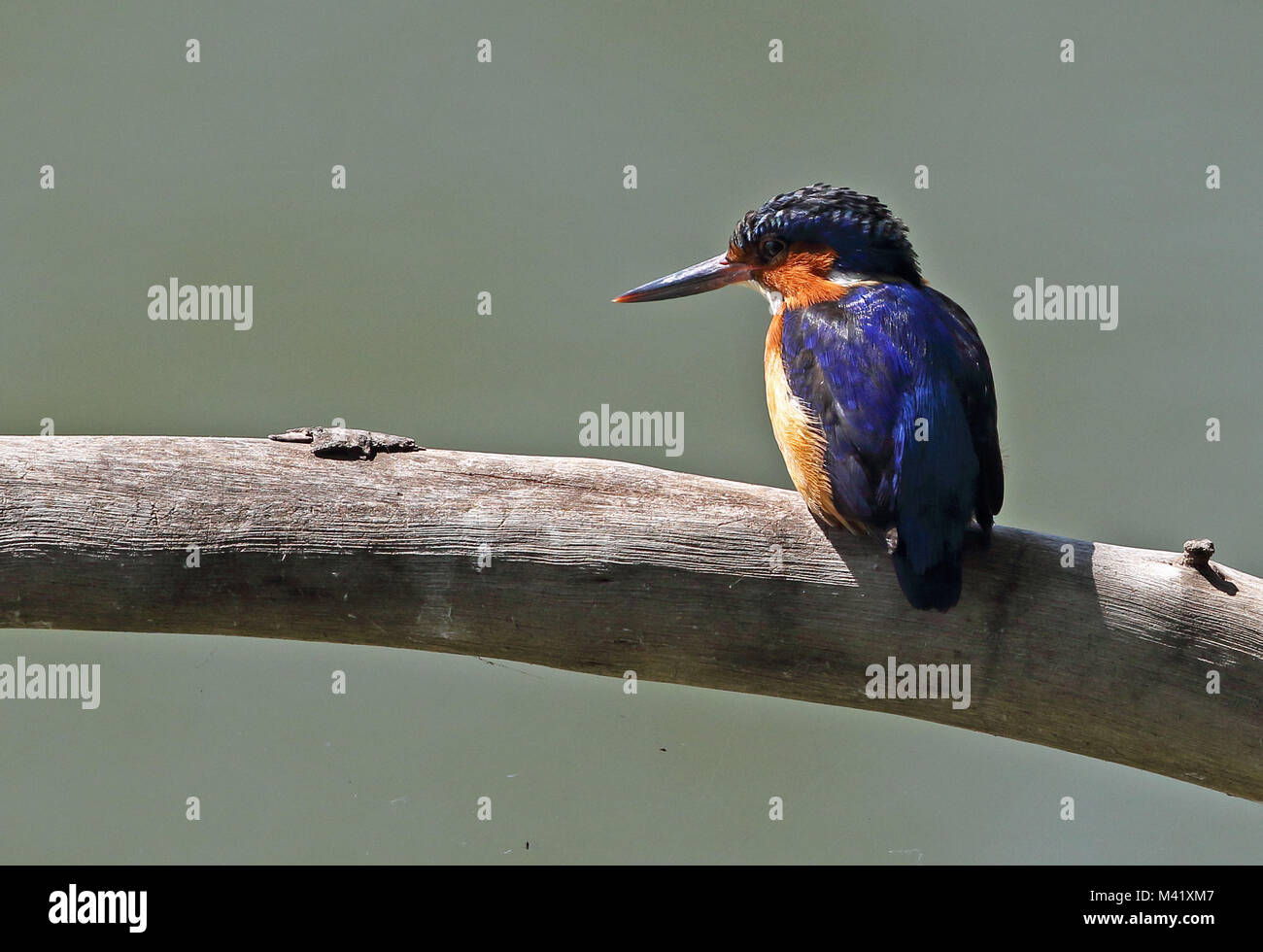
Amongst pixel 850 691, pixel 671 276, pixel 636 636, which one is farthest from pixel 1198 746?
pixel 671 276

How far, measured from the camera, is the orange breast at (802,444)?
1.85m

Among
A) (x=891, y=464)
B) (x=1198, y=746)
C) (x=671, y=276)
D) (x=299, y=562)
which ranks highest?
(x=671, y=276)

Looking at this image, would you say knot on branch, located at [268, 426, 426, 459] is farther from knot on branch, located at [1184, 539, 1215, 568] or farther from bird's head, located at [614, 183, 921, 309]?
knot on branch, located at [1184, 539, 1215, 568]

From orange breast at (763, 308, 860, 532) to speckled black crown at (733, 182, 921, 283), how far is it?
0.24 meters

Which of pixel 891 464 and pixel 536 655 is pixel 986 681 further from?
pixel 536 655

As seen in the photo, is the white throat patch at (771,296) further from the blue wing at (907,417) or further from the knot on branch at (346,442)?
the knot on branch at (346,442)

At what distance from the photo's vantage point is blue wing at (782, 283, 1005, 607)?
1.74 meters

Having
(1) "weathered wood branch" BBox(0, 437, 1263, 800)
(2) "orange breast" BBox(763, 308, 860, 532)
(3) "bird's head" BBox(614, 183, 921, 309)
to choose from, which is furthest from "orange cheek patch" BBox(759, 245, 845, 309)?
(1) "weathered wood branch" BBox(0, 437, 1263, 800)

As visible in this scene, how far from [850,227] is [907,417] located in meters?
0.49

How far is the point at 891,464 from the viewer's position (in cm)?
178

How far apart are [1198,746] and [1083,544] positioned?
341 mm

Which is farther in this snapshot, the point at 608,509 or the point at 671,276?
the point at 671,276

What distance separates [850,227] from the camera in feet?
7.04

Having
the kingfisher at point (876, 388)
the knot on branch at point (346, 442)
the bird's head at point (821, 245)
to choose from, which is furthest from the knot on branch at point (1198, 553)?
the knot on branch at point (346, 442)
